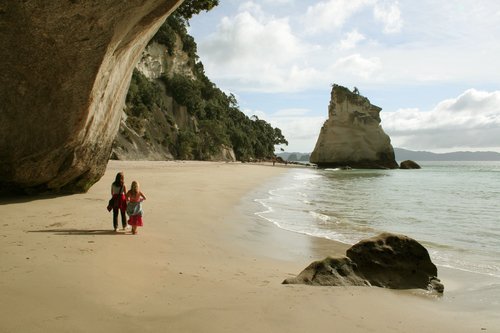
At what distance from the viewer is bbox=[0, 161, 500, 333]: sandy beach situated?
11.8 ft

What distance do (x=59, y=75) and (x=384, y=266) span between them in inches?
283

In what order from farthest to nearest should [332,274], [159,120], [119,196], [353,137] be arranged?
[353,137]
[159,120]
[119,196]
[332,274]

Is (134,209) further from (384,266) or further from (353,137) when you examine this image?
(353,137)

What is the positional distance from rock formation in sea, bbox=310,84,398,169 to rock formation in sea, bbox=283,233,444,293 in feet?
231

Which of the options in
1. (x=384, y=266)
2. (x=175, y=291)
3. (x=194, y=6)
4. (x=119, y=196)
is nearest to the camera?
(x=175, y=291)

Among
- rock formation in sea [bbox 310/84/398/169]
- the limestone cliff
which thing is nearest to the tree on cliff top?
the limestone cliff

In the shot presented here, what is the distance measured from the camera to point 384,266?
18.1ft

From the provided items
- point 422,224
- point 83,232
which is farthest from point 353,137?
point 83,232

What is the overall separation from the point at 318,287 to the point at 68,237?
4202mm

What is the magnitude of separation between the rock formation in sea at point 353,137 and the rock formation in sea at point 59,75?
6819 cm

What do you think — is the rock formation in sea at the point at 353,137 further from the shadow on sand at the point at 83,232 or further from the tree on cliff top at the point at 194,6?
the shadow on sand at the point at 83,232

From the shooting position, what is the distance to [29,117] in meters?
8.98

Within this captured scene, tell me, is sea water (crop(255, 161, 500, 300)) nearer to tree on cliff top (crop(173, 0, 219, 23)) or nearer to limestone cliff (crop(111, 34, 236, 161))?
tree on cliff top (crop(173, 0, 219, 23))

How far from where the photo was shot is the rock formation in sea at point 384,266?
5.27m
